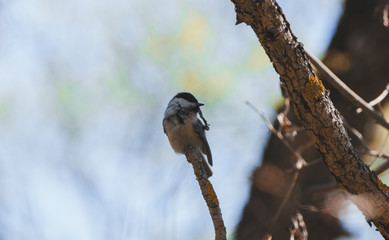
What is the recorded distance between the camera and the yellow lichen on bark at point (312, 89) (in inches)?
91.8

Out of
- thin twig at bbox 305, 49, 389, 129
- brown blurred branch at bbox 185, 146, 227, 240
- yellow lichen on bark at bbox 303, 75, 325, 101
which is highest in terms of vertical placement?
thin twig at bbox 305, 49, 389, 129

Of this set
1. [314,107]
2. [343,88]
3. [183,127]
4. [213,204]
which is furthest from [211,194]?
[183,127]

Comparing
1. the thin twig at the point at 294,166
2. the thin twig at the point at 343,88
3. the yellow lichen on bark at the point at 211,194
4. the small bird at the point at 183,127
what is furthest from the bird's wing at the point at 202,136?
the yellow lichen on bark at the point at 211,194

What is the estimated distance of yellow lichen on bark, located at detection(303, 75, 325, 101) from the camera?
2332 mm

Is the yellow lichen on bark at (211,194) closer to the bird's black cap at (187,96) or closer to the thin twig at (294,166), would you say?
the thin twig at (294,166)

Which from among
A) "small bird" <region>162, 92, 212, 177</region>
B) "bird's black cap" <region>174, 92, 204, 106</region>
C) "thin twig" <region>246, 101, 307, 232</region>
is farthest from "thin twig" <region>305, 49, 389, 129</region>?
"bird's black cap" <region>174, 92, 204, 106</region>

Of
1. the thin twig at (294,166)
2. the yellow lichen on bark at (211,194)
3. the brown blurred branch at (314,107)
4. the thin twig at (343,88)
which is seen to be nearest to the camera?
the brown blurred branch at (314,107)

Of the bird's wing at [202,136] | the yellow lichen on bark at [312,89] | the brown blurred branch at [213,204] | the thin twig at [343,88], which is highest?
the bird's wing at [202,136]

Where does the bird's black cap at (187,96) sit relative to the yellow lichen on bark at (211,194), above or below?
above

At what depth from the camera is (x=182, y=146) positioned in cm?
443

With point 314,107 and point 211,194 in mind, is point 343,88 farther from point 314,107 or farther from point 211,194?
point 211,194

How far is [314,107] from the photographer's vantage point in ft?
7.75

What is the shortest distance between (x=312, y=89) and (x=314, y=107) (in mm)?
103

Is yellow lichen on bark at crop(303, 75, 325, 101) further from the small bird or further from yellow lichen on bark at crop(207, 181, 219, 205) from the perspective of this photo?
the small bird
